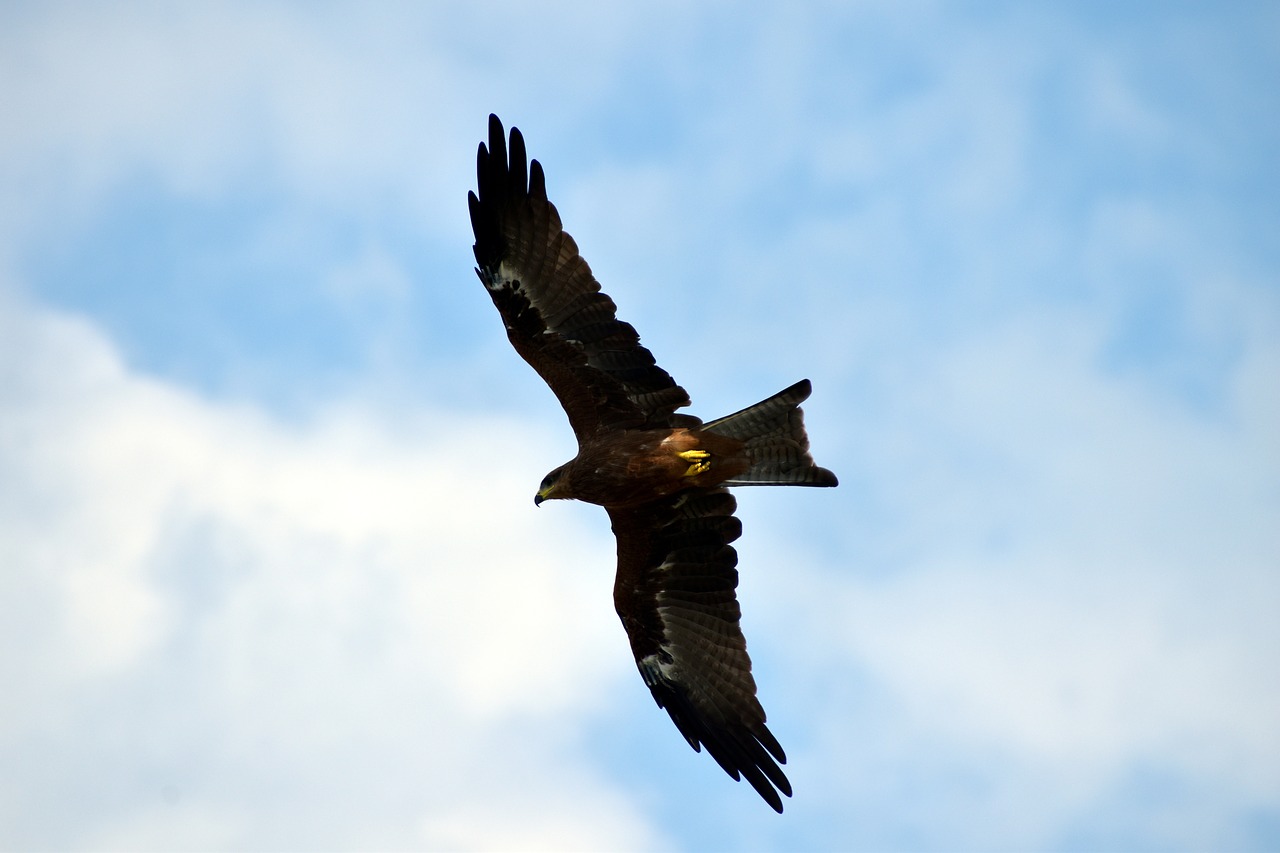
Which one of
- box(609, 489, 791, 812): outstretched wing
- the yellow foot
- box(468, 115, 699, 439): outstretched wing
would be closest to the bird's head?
box(468, 115, 699, 439): outstretched wing

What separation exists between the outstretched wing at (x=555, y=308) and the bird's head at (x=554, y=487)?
41cm

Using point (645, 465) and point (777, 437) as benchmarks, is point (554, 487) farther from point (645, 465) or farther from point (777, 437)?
point (777, 437)

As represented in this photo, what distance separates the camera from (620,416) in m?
11.2

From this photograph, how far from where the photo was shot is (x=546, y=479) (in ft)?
37.1

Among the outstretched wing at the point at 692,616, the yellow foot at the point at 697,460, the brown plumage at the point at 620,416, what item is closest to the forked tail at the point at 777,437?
the brown plumage at the point at 620,416

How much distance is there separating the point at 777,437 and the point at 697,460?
0.71m

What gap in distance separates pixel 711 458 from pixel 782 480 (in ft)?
2.04

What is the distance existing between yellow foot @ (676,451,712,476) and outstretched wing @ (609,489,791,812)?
0.62 metres

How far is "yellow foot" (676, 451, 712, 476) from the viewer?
10.9 m

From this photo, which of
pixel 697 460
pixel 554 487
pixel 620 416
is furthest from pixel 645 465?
pixel 554 487

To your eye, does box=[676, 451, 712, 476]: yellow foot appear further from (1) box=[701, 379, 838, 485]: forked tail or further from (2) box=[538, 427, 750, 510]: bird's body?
(1) box=[701, 379, 838, 485]: forked tail

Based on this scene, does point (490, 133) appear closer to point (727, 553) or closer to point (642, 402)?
point (642, 402)

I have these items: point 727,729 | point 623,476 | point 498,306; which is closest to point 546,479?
point 623,476

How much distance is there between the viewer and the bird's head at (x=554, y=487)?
11117 millimetres
